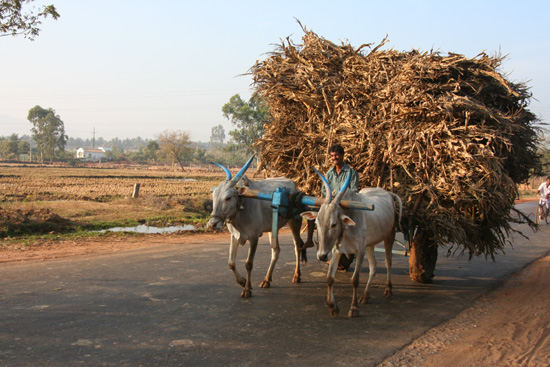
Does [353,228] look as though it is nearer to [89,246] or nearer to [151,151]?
[89,246]

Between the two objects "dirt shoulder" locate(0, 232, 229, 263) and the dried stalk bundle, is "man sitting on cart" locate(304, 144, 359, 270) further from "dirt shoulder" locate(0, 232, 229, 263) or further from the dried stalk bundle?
"dirt shoulder" locate(0, 232, 229, 263)

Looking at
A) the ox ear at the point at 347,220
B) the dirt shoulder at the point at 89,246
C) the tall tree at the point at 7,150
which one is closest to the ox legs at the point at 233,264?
the ox ear at the point at 347,220

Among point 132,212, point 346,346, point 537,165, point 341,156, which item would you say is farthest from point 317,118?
point 132,212

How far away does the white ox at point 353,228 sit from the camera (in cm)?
574

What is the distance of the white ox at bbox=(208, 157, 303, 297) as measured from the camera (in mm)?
6477

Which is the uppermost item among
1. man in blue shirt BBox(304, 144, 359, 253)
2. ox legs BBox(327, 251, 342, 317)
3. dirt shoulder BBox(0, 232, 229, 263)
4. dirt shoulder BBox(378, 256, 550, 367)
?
man in blue shirt BBox(304, 144, 359, 253)

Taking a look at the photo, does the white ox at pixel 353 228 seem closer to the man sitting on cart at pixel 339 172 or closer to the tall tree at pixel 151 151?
the man sitting on cart at pixel 339 172

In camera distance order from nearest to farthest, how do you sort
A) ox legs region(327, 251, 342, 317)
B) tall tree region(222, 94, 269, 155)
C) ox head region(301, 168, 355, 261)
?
ox head region(301, 168, 355, 261) → ox legs region(327, 251, 342, 317) → tall tree region(222, 94, 269, 155)

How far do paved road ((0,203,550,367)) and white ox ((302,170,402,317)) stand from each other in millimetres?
497

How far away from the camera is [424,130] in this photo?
6.96 metres

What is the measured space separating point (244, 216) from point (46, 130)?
274ft

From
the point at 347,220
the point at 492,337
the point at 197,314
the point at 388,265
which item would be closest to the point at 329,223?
the point at 347,220

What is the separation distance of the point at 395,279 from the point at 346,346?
3707mm

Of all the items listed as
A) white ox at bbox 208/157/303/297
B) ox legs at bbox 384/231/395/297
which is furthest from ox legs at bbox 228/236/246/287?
ox legs at bbox 384/231/395/297
